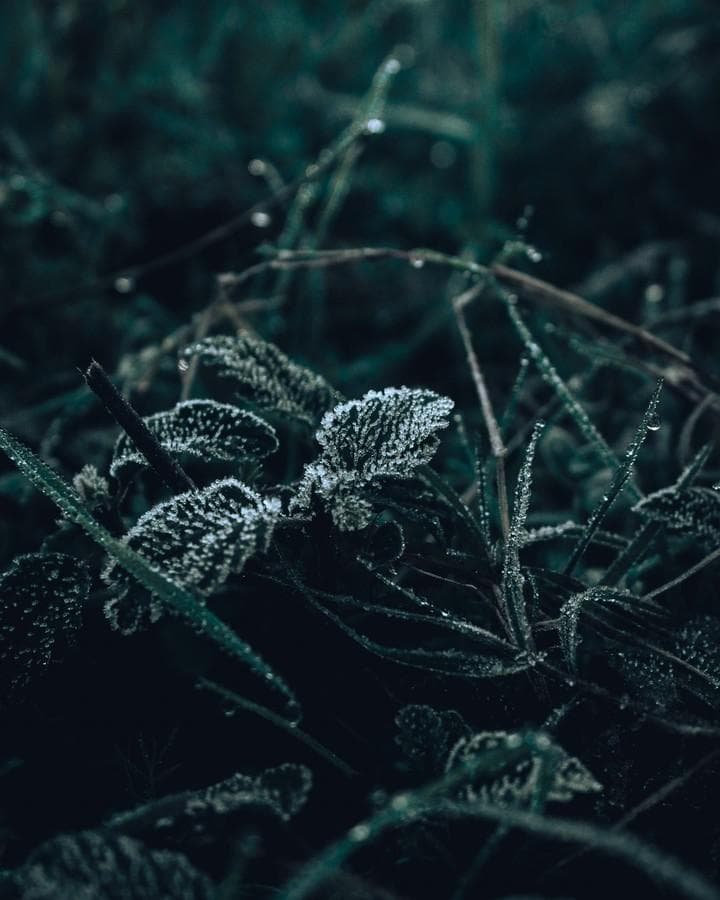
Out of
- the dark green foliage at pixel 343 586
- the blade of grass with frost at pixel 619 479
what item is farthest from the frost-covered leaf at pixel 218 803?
the blade of grass with frost at pixel 619 479

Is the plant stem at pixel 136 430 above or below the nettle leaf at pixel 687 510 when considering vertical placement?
above

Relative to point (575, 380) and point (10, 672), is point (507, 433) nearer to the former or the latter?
A: point (575, 380)

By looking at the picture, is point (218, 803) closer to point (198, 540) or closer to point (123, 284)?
point (198, 540)

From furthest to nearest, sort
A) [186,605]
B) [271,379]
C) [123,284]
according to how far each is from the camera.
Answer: [123,284], [271,379], [186,605]

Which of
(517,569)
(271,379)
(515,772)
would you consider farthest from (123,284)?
(515,772)

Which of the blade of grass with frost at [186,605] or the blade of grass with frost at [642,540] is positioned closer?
the blade of grass with frost at [186,605]

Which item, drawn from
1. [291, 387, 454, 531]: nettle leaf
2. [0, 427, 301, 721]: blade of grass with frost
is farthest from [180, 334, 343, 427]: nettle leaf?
[0, 427, 301, 721]: blade of grass with frost

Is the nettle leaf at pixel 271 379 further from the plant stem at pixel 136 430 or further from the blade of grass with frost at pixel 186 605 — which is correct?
the blade of grass with frost at pixel 186 605

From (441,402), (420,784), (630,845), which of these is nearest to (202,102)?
(441,402)
